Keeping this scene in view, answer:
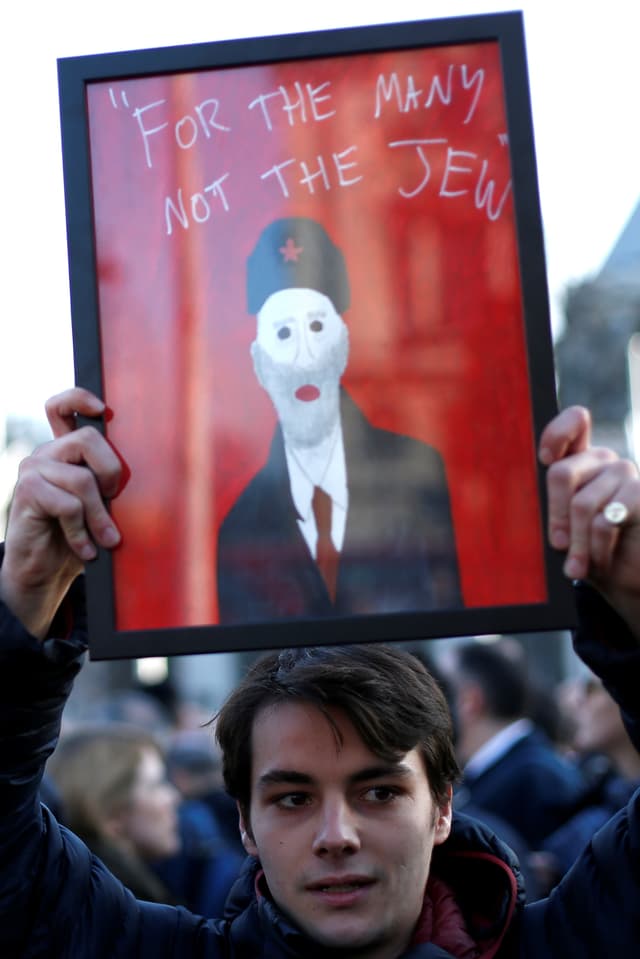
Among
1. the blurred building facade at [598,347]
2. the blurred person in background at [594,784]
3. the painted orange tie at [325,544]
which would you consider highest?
the blurred building facade at [598,347]

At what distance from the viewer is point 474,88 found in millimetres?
1984

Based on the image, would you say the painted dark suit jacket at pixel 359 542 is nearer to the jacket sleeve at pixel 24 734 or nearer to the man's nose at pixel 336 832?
the jacket sleeve at pixel 24 734

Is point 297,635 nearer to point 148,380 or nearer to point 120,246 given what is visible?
point 148,380

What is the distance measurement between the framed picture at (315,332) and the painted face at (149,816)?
9.10ft

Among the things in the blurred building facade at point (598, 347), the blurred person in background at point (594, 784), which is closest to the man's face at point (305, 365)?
the blurred person in background at point (594, 784)

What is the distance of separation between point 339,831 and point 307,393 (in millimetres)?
719

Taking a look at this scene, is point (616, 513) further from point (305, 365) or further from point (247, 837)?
point (247, 837)

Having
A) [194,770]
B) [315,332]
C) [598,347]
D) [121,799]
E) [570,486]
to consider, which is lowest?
[194,770]

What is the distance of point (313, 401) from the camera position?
1.96 m

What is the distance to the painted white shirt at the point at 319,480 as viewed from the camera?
75.4 inches

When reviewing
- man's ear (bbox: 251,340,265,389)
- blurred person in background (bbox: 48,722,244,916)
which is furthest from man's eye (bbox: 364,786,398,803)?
blurred person in background (bbox: 48,722,244,916)

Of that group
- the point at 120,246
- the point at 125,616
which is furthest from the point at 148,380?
the point at 125,616

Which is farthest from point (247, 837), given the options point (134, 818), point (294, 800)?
point (134, 818)

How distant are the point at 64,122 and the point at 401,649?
1154 mm
